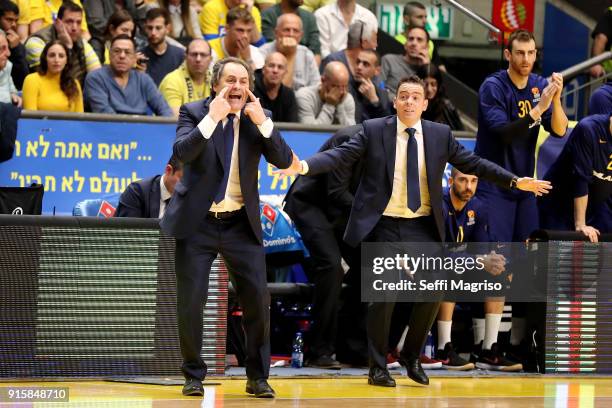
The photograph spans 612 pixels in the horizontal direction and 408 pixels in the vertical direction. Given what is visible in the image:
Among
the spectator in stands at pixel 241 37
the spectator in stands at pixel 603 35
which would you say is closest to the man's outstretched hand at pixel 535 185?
the spectator in stands at pixel 241 37

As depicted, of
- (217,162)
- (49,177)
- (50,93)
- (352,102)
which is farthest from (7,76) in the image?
(217,162)

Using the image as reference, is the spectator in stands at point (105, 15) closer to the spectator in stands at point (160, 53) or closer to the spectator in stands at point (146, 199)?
the spectator in stands at point (160, 53)

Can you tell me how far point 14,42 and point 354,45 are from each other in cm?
340

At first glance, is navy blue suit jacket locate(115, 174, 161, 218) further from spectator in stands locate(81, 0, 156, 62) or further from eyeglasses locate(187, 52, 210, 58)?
spectator in stands locate(81, 0, 156, 62)

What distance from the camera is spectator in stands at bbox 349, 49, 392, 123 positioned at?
12203 mm

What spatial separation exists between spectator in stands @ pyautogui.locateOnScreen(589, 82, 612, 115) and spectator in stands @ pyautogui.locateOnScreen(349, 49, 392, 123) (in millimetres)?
2038

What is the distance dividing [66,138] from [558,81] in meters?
4.20

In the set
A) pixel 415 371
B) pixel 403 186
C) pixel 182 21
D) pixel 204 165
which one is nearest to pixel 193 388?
pixel 204 165

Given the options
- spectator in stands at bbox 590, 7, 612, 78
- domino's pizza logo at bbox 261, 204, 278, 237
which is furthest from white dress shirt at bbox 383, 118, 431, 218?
spectator in stands at bbox 590, 7, 612, 78

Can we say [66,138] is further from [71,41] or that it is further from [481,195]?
[481,195]

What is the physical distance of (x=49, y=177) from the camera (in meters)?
10.7

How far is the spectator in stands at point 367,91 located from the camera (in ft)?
40.0

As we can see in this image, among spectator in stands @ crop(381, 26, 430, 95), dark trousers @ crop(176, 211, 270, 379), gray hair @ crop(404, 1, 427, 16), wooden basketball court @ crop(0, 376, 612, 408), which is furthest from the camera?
gray hair @ crop(404, 1, 427, 16)

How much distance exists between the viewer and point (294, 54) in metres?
12.5
